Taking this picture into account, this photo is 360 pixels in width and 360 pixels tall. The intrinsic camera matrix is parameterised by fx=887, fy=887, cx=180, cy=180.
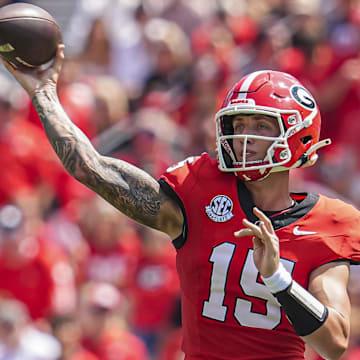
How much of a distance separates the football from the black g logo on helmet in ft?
3.39

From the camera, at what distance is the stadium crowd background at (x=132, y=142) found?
21.4 ft

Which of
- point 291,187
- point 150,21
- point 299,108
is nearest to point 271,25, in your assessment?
point 150,21

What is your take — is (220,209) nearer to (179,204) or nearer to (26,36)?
(179,204)

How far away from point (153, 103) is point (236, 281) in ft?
16.4

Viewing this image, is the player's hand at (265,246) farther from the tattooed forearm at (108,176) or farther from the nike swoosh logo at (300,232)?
the tattooed forearm at (108,176)

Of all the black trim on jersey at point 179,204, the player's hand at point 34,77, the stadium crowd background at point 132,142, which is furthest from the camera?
the stadium crowd background at point 132,142

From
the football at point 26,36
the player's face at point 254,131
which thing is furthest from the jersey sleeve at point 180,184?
the football at point 26,36

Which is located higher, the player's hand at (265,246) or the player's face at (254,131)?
the player's face at (254,131)

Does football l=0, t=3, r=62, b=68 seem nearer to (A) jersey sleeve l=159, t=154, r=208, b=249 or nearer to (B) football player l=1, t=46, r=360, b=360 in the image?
(B) football player l=1, t=46, r=360, b=360

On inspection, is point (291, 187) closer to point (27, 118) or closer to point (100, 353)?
point (100, 353)

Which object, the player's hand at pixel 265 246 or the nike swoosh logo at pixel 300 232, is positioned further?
the nike swoosh logo at pixel 300 232

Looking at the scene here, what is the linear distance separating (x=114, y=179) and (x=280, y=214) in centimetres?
69

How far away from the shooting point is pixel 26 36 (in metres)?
3.71

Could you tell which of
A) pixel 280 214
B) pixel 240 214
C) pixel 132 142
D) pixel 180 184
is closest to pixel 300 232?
pixel 280 214
